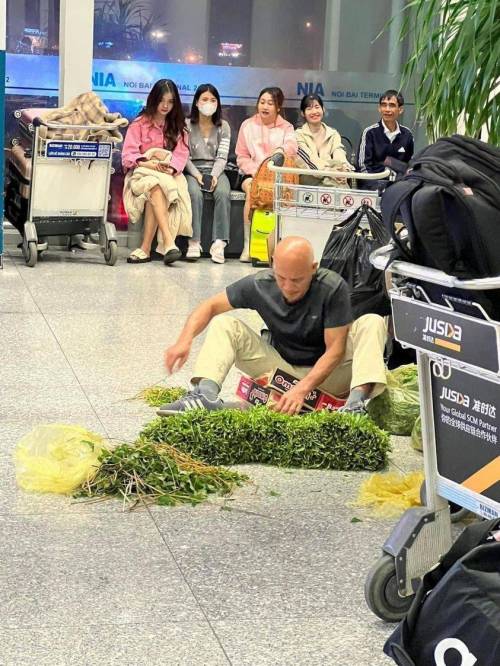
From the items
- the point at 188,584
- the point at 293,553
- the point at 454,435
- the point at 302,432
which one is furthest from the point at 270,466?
the point at 454,435

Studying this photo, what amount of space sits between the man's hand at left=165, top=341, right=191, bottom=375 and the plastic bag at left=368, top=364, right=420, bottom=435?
0.99m

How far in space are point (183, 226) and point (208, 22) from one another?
2.60 metres

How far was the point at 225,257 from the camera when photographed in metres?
10.6

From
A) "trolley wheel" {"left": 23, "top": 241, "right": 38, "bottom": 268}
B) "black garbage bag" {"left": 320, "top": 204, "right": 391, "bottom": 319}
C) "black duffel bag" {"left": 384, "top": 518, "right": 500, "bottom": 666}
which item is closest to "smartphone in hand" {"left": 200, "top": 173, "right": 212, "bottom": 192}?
"trolley wheel" {"left": 23, "top": 241, "right": 38, "bottom": 268}

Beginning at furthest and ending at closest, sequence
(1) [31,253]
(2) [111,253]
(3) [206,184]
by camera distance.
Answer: (3) [206,184], (2) [111,253], (1) [31,253]

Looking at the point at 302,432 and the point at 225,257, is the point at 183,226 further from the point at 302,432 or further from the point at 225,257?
the point at 302,432

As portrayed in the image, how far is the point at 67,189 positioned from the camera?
31.0 feet

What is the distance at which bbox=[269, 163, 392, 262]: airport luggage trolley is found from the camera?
21.2ft

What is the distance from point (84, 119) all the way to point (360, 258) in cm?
410

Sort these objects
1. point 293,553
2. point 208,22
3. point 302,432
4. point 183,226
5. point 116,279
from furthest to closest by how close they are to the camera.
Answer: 1. point 208,22
2. point 183,226
3. point 116,279
4. point 302,432
5. point 293,553

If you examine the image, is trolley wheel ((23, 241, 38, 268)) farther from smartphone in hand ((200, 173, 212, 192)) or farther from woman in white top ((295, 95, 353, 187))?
woman in white top ((295, 95, 353, 187))

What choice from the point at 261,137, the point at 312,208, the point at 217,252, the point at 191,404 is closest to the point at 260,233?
the point at 217,252

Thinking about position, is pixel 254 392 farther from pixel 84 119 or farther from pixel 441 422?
pixel 84 119

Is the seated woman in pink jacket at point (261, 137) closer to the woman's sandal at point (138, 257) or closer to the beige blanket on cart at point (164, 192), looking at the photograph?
the beige blanket on cart at point (164, 192)
